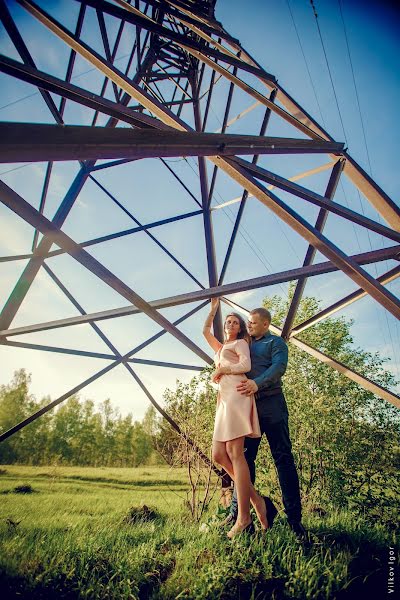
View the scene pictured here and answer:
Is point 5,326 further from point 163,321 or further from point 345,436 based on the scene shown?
point 345,436

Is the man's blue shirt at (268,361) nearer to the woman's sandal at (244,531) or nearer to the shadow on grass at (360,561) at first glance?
the woman's sandal at (244,531)

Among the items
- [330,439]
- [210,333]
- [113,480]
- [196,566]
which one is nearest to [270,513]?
[196,566]

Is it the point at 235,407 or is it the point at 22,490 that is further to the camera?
the point at 22,490

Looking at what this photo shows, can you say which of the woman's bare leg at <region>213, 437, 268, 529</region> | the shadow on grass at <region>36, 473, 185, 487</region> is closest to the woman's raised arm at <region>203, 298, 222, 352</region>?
the woman's bare leg at <region>213, 437, 268, 529</region>

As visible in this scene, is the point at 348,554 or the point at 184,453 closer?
the point at 348,554

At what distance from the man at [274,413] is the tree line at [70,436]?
39465 mm

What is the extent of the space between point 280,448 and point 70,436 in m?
56.1

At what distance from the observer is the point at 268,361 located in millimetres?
2438

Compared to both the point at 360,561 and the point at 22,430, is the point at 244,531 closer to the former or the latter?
the point at 360,561

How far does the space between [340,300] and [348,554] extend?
2.17 meters

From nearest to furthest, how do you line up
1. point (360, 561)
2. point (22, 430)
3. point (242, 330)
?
point (360, 561) < point (242, 330) < point (22, 430)

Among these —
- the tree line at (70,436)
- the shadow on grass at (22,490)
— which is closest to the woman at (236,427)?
the shadow on grass at (22,490)

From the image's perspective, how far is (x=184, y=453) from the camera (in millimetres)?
3865

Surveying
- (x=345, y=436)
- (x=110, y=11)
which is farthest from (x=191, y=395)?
(x=110, y=11)
